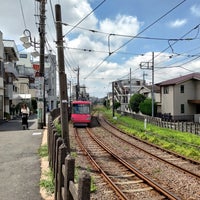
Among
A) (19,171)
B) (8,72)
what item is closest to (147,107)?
(8,72)

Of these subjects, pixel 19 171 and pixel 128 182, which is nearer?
pixel 19 171

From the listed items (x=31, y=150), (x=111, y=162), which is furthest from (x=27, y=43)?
(x=111, y=162)

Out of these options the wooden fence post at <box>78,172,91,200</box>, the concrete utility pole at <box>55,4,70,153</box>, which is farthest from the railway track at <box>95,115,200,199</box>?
the wooden fence post at <box>78,172,91,200</box>

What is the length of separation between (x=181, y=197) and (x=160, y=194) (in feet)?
1.83

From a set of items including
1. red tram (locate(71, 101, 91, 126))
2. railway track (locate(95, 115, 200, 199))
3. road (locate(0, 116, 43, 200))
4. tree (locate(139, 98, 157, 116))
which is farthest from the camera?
tree (locate(139, 98, 157, 116))

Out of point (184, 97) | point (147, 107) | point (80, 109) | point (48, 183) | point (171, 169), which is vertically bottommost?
point (171, 169)

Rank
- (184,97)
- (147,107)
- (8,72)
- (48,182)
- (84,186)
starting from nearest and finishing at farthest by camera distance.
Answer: (84,186) < (48,182) < (8,72) < (184,97) < (147,107)

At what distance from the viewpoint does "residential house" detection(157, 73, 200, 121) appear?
160ft

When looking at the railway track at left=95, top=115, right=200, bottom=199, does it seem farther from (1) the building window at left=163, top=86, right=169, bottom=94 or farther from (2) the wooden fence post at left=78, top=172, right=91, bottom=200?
(1) the building window at left=163, top=86, right=169, bottom=94

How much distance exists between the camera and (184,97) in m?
49.3

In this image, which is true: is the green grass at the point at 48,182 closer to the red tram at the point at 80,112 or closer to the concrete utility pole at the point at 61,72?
the concrete utility pole at the point at 61,72

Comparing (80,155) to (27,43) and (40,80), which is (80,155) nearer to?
(27,43)

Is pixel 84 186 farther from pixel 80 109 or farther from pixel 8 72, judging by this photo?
pixel 8 72

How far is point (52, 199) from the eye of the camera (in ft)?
24.1
